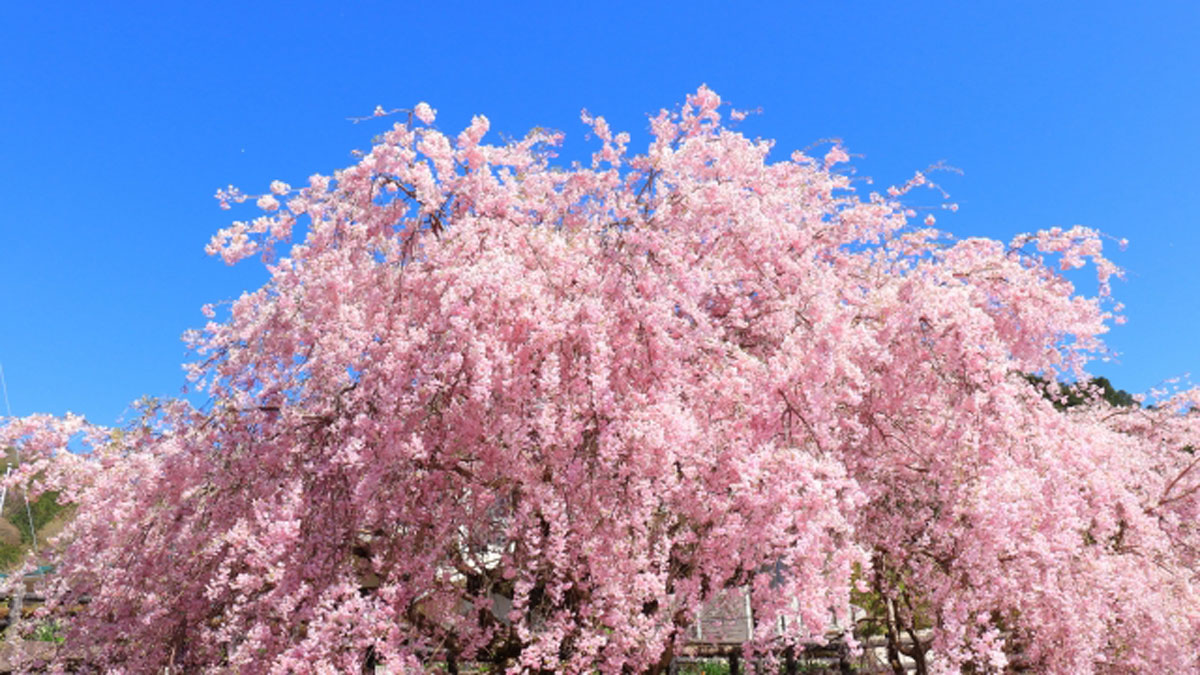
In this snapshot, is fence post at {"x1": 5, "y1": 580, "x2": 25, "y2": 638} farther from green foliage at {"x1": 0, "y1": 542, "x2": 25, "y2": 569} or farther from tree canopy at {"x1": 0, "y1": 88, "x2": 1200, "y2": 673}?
green foliage at {"x1": 0, "y1": 542, "x2": 25, "y2": 569}

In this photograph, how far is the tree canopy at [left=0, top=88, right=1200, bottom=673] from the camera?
5473 mm

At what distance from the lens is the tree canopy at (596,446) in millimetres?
5473

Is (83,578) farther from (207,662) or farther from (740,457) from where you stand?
(740,457)

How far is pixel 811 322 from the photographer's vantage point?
20.5ft

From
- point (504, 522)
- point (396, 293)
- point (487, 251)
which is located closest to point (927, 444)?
point (504, 522)

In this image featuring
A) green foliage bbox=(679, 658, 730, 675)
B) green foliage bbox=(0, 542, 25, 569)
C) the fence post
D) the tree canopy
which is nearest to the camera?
the tree canopy

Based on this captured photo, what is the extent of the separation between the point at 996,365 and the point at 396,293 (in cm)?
473

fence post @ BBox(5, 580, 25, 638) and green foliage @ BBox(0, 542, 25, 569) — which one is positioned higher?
green foliage @ BBox(0, 542, 25, 569)

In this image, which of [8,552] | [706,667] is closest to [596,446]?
[706,667]

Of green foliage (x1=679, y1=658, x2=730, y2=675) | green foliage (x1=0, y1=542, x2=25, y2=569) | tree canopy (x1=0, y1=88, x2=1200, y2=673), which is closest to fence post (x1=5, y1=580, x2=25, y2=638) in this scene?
tree canopy (x1=0, y1=88, x2=1200, y2=673)

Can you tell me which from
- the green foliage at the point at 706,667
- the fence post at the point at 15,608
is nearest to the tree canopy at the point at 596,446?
the fence post at the point at 15,608

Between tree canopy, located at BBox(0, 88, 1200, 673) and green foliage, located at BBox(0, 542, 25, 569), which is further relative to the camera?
green foliage, located at BBox(0, 542, 25, 569)

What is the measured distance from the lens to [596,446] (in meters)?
5.59

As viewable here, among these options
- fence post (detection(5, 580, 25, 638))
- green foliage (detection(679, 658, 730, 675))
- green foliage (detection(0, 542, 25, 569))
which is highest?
green foliage (detection(0, 542, 25, 569))
